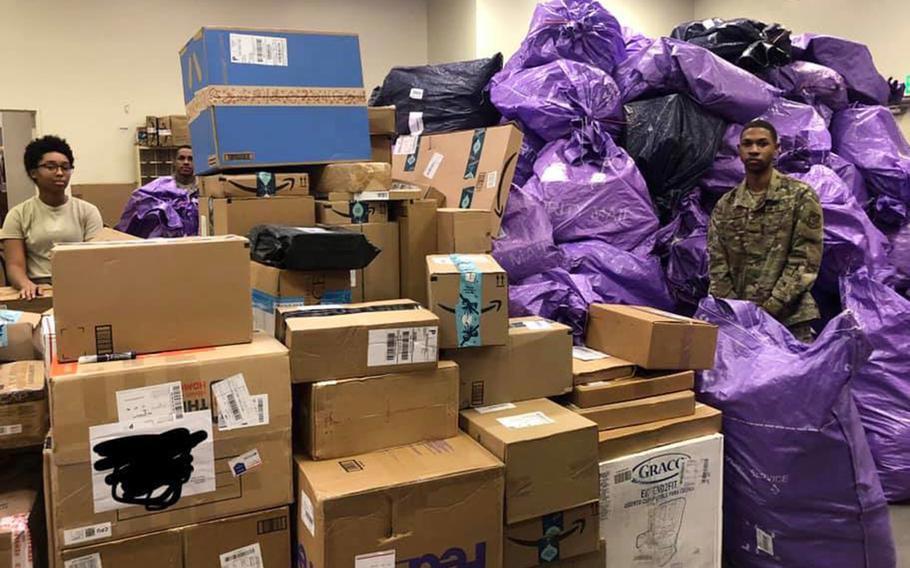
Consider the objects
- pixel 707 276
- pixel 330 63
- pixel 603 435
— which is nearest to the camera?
pixel 603 435

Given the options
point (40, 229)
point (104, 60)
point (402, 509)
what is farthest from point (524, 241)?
point (104, 60)

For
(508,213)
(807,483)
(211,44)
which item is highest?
(211,44)

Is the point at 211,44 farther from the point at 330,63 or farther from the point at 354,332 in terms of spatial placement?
the point at 354,332

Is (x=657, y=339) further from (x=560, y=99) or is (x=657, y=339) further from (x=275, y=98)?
(x=560, y=99)

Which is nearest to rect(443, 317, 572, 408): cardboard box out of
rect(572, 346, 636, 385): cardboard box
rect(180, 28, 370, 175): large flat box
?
rect(572, 346, 636, 385): cardboard box

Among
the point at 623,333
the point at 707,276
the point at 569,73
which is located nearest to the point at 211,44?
the point at 623,333

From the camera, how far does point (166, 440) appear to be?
1503mm

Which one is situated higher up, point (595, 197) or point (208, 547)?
point (595, 197)

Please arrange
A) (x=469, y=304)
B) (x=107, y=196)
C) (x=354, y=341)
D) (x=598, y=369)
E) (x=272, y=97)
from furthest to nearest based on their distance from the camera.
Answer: (x=107, y=196) → (x=272, y=97) → (x=598, y=369) → (x=469, y=304) → (x=354, y=341)

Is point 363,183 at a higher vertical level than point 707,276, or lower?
higher

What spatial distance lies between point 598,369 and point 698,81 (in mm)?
1701

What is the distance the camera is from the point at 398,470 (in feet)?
5.36

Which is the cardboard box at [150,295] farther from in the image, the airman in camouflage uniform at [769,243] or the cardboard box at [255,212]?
the airman in camouflage uniform at [769,243]

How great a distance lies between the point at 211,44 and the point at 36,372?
1031 mm
